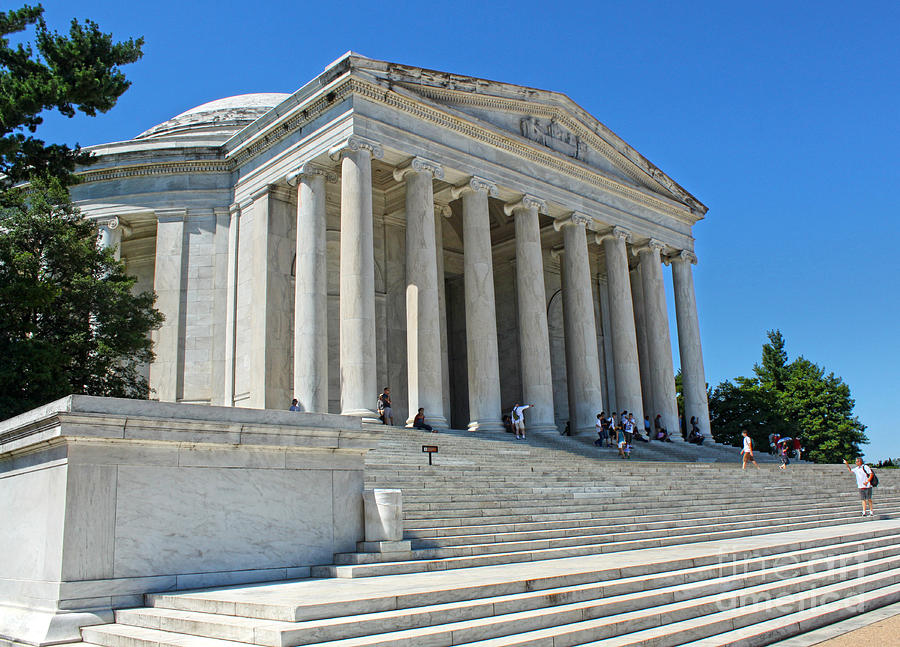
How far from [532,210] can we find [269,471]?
93.9 feet

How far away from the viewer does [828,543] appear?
1948 centimetres

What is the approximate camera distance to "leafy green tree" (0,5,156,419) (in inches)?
925

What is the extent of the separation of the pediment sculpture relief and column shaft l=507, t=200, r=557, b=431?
4.07m

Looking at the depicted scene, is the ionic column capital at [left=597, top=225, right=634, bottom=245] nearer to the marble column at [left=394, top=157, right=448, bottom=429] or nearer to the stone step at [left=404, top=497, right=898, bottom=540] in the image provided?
the marble column at [left=394, top=157, right=448, bottom=429]

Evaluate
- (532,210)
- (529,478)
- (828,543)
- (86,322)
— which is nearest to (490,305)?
(532,210)

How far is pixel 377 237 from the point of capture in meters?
42.8

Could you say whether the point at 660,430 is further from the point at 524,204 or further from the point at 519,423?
the point at 524,204

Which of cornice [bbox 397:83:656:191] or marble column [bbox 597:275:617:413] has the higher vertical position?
cornice [bbox 397:83:656:191]

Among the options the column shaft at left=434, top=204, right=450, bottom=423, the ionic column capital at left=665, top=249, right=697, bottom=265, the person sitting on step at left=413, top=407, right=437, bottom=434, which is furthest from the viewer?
the ionic column capital at left=665, top=249, right=697, bottom=265

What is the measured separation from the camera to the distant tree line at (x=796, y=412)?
221ft

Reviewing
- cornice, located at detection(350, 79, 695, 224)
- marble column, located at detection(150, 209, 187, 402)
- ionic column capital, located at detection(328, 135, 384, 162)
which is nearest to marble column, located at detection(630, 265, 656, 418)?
cornice, located at detection(350, 79, 695, 224)

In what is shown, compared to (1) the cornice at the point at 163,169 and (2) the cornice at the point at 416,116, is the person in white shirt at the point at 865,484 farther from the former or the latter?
(1) the cornice at the point at 163,169

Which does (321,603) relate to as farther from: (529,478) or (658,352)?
(658,352)

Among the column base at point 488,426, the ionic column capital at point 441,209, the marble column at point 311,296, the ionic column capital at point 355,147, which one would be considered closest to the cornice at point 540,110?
the ionic column capital at point 355,147
